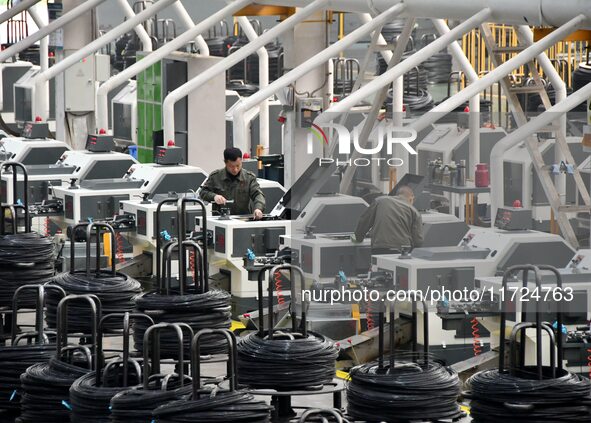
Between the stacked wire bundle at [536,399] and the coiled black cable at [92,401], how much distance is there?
7.22ft

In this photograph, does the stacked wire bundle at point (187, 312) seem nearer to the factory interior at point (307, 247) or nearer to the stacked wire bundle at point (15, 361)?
the factory interior at point (307, 247)

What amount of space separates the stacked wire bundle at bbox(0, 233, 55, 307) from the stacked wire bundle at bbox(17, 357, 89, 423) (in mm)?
2806

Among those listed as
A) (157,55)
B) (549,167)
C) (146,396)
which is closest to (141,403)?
(146,396)

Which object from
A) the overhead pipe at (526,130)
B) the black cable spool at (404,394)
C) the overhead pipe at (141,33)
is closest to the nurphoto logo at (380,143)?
the overhead pipe at (526,130)

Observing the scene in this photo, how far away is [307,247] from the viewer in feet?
47.3

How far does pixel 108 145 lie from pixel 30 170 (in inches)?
42.2

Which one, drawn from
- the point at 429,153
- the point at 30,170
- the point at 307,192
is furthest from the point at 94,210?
the point at 429,153

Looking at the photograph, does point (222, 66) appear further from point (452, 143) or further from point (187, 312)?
point (187, 312)

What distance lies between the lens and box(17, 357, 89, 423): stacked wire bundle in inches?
419

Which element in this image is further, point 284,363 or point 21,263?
point 21,263

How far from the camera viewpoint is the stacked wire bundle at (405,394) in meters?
9.91

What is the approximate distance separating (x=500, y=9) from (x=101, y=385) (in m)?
7.02

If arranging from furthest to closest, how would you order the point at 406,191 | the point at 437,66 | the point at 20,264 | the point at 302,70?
the point at 437,66 < the point at 302,70 < the point at 406,191 < the point at 20,264

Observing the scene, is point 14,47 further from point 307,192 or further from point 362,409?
point 362,409
